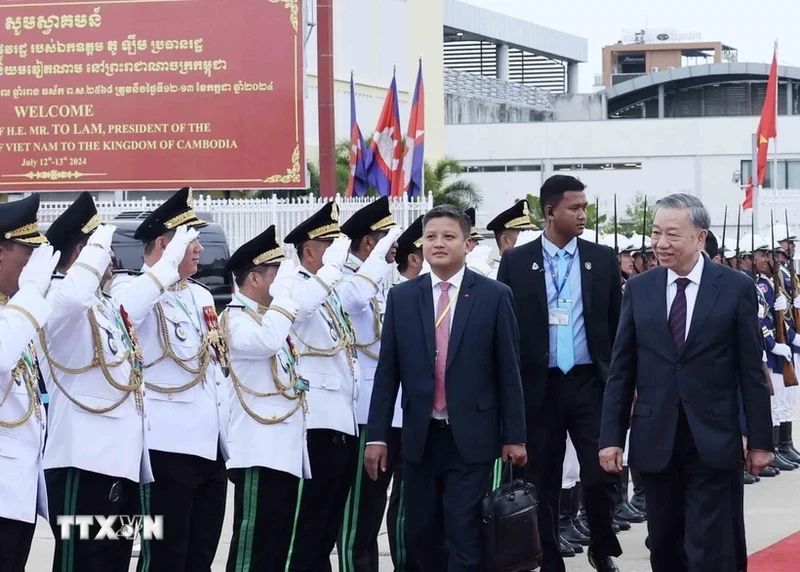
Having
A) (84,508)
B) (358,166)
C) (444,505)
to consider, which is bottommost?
→ (444,505)

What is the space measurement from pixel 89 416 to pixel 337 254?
5.67 ft

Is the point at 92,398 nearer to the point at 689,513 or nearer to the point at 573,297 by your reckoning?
the point at 689,513

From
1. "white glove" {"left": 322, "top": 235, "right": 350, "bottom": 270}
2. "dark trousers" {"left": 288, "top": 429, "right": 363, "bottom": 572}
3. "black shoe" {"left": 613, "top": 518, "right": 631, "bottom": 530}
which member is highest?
"white glove" {"left": 322, "top": 235, "right": 350, "bottom": 270}

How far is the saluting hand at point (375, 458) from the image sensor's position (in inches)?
248

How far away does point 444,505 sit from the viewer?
20.2 ft

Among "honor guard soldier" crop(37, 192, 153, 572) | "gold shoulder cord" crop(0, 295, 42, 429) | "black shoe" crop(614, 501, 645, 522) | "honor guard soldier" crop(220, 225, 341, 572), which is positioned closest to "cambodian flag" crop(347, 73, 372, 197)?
"black shoe" crop(614, 501, 645, 522)

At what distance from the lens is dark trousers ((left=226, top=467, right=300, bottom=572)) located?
641 centimetres

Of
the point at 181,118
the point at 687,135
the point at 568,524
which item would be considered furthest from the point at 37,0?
the point at 687,135

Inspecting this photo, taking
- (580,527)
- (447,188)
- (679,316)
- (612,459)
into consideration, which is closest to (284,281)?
(612,459)

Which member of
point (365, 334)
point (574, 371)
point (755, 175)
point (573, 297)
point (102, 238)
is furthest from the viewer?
point (755, 175)

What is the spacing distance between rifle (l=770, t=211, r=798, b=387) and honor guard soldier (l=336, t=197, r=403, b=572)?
512 cm

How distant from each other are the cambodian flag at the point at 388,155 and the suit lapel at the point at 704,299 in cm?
1632

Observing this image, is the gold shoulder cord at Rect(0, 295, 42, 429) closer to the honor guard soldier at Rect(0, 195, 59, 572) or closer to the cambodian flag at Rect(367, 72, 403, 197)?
the honor guard soldier at Rect(0, 195, 59, 572)

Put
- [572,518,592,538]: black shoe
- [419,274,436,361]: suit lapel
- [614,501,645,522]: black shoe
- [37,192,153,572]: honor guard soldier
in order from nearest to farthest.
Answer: [37,192,153,572]: honor guard soldier < [419,274,436,361]: suit lapel < [572,518,592,538]: black shoe < [614,501,645,522]: black shoe
